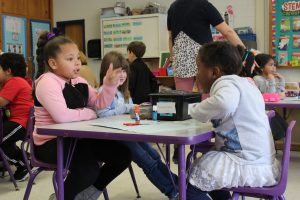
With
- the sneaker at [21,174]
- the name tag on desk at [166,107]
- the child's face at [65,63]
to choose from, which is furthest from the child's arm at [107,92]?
the sneaker at [21,174]

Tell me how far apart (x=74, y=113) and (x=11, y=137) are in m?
1.41

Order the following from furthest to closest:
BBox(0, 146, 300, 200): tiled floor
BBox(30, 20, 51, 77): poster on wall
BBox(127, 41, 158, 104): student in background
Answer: BBox(30, 20, 51, 77): poster on wall < BBox(127, 41, 158, 104): student in background < BBox(0, 146, 300, 200): tiled floor

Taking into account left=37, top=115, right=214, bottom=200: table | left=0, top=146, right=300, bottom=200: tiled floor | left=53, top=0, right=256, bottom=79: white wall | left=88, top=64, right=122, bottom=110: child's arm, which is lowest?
left=0, top=146, right=300, bottom=200: tiled floor

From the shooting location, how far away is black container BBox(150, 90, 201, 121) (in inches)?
74.1

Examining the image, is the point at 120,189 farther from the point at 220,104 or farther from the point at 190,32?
the point at 220,104

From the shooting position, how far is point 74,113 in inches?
77.4

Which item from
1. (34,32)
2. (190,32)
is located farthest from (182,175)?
(34,32)

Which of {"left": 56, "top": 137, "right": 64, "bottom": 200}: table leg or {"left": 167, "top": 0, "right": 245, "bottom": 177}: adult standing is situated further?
{"left": 167, "top": 0, "right": 245, "bottom": 177}: adult standing

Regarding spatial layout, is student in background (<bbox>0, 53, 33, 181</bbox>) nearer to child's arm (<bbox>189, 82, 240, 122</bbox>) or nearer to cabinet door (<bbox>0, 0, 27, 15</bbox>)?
child's arm (<bbox>189, 82, 240, 122</bbox>)

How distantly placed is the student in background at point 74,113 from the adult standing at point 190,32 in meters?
1.10

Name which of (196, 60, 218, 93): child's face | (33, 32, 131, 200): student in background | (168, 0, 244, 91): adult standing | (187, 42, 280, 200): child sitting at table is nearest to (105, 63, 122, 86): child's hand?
(33, 32, 131, 200): student in background

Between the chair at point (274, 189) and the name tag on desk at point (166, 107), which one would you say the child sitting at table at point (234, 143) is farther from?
the name tag on desk at point (166, 107)

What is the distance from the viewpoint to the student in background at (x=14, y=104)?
125 inches

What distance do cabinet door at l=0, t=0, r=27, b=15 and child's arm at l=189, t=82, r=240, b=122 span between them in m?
6.12
